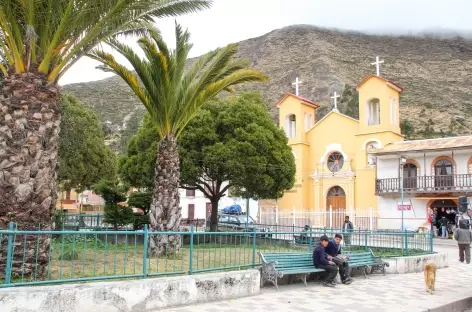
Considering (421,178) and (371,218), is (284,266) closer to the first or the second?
(371,218)

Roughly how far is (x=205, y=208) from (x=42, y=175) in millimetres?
41182

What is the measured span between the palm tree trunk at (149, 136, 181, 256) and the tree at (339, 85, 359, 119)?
151 feet

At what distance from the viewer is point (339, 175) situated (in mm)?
34656

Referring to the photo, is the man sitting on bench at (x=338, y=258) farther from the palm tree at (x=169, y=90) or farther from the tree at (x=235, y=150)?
the tree at (x=235, y=150)

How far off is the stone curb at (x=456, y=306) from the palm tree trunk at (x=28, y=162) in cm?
673

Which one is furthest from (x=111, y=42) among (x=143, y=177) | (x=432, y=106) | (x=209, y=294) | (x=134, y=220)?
(x=432, y=106)

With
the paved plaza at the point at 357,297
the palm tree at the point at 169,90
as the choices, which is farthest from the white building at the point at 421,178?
the palm tree at the point at 169,90

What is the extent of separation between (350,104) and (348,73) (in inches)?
1558

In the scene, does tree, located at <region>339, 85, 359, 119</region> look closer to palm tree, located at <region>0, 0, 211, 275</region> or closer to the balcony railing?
the balcony railing

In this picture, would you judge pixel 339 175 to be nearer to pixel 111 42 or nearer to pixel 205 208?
pixel 205 208

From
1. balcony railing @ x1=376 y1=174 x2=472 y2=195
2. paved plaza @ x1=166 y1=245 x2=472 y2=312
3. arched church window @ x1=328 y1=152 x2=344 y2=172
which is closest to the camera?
paved plaza @ x1=166 y1=245 x2=472 y2=312

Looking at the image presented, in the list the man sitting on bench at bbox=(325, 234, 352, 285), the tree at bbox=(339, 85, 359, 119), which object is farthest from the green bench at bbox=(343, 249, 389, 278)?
the tree at bbox=(339, 85, 359, 119)

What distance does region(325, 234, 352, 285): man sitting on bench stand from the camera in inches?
417

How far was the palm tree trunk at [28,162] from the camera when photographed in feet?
23.5
